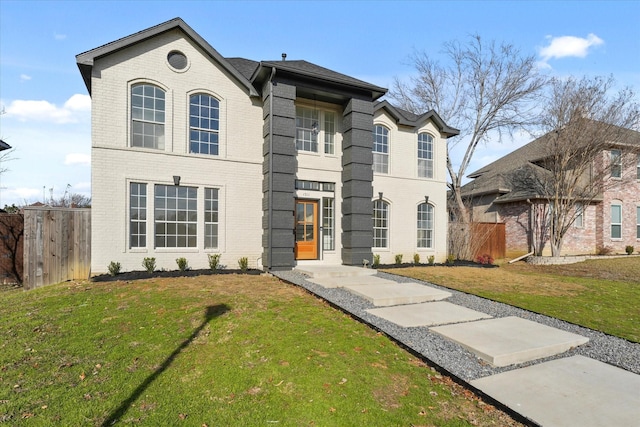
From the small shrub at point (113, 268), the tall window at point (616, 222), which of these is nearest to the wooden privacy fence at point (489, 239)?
the tall window at point (616, 222)

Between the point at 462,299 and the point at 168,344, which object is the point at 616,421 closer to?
the point at 462,299

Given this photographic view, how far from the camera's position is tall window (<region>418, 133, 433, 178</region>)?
1515 centimetres

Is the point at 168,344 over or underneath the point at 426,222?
underneath

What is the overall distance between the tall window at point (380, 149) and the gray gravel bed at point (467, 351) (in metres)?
7.43

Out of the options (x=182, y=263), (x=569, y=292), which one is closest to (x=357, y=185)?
(x=182, y=263)

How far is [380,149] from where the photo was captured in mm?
14195

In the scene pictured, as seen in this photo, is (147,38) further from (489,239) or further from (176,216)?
(489,239)

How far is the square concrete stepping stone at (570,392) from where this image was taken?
11.1 feet

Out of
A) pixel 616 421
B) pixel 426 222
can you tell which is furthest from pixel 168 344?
pixel 426 222

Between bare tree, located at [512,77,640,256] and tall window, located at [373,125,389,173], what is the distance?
887cm

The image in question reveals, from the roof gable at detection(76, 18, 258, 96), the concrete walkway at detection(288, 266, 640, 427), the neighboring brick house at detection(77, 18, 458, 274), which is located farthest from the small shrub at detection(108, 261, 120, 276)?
the concrete walkway at detection(288, 266, 640, 427)

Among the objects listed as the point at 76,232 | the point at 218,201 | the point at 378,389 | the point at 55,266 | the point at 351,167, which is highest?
the point at 351,167

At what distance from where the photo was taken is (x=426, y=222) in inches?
595

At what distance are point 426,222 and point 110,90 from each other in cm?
1232
